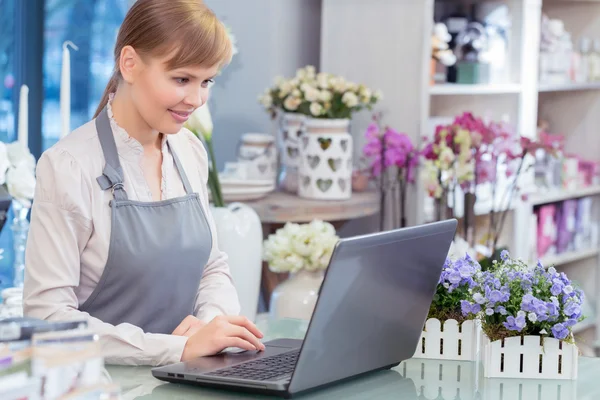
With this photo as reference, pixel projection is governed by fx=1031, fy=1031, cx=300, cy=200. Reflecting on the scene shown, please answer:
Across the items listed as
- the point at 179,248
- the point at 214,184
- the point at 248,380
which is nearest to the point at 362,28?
the point at 214,184

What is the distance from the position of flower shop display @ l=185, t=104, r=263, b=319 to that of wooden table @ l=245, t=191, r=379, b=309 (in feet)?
0.91

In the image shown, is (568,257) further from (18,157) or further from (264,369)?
(264,369)

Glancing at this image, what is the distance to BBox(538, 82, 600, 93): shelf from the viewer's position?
4621mm

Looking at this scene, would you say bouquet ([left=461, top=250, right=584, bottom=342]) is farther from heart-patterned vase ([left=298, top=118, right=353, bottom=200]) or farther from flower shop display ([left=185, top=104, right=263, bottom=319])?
heart-patterned vase ([left=298, top=118, right=353, bottom=200])

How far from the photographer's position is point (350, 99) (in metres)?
3.68

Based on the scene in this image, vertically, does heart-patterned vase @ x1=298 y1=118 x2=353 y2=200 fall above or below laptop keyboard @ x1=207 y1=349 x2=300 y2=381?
above

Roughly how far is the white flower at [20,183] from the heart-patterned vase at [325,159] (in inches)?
56.8

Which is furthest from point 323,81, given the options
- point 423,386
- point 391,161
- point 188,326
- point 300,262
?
point 423,386

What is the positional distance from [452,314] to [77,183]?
27.6 inches

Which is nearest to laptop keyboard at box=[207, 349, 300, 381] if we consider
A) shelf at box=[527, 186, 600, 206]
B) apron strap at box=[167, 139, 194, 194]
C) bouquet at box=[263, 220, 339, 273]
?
apron strap at box=[167, 139, 194, 194]

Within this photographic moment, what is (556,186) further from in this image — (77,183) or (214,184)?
(77,183)

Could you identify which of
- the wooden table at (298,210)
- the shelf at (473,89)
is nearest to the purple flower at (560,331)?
the wooden table at (298,210)

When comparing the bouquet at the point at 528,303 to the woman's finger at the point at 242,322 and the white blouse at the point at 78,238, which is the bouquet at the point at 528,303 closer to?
the woman's finger at the point at 242,322

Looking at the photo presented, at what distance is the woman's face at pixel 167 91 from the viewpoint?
1.89 metres
